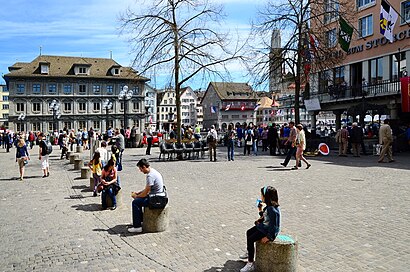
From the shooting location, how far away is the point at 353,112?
27.9 meters

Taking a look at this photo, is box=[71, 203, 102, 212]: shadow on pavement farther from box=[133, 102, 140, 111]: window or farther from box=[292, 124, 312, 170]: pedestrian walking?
box=[133, 102, 140, 111]: window

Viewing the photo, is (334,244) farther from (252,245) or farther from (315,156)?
(315,156)

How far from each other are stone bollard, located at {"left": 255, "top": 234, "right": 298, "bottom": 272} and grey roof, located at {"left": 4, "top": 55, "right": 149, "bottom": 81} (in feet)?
241

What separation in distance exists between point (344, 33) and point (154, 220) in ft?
86.7

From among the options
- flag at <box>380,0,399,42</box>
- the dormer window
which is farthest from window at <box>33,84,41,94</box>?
flag at <box>380,0,399,42</box>

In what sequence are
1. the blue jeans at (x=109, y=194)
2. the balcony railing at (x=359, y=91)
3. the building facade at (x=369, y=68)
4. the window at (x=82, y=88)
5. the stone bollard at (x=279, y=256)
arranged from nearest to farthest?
1. the stone bollard at (x=279, y=256)
2. the blue jeans at (x=109, y=194)
3. the building facade at (x=369, y=68)
4. the balcony railing at (x=359, y=91)
5. the window at (x=82, y=88)

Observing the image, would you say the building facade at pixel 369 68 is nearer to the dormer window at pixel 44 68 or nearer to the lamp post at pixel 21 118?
the lamp post at pixel 21 118

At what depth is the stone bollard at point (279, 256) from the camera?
5044 millimetres

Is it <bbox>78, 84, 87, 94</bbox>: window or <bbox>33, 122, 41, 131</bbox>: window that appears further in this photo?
<bbox>78, 84, 87, 94</bbox>: window

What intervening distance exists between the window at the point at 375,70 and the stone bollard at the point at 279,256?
107ft

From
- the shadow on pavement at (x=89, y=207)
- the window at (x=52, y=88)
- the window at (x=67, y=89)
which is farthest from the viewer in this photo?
the window at (x=67, y=89)

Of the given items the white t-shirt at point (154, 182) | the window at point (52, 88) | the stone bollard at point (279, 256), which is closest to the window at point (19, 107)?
the window at point (52, 88)

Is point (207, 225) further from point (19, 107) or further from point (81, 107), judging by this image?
point (81, 107)

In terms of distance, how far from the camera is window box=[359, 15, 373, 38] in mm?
35406
